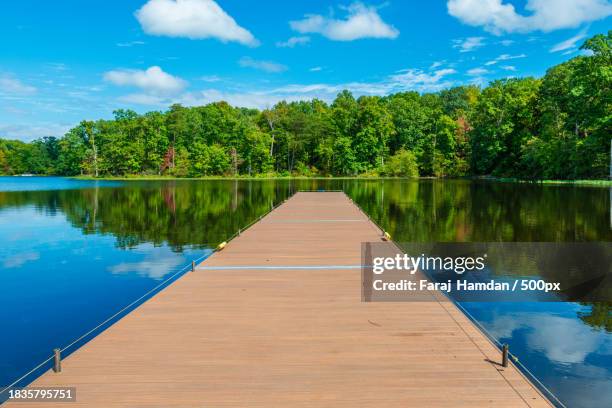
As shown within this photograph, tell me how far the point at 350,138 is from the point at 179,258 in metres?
76.0

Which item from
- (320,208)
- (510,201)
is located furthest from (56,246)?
(510,201)

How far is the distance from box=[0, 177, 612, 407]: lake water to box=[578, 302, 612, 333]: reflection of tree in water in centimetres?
3

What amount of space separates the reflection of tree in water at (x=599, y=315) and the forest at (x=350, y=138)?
5775 cm

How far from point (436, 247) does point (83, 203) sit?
104 ft

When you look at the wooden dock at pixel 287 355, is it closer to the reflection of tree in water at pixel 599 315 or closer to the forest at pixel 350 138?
the reflection of tree in water at pixel 599 315

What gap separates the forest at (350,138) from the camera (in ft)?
232

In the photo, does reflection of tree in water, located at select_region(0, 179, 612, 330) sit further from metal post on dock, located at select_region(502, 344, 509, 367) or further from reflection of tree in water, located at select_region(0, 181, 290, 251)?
metal post on dock, located at select_region(502, 344, 509, 367)

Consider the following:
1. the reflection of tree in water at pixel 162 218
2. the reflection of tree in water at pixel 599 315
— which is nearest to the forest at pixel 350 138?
the reflection of tree in water at pixel 162 218

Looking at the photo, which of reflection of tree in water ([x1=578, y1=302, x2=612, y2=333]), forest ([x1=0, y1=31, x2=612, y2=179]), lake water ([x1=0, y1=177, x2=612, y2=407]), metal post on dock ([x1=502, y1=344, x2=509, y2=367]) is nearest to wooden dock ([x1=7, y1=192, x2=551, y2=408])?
metal post on dock ([x1=502, y1=344, x2=509, y2=367])

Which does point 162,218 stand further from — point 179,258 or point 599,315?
point 599,315

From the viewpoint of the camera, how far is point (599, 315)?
9.80 m

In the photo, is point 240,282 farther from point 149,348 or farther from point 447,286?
point 447,286

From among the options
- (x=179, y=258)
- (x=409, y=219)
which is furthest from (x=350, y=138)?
(x=179, y=258)

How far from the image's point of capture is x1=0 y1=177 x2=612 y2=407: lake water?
25.9 feet
